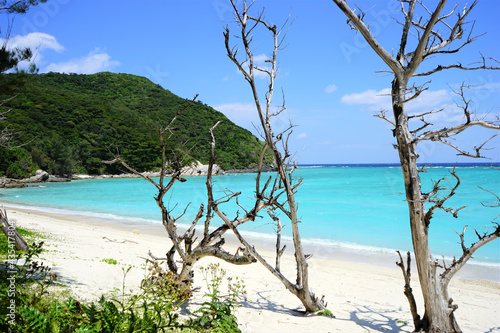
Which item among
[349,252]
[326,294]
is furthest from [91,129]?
[326,294]

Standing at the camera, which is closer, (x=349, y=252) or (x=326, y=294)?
(x=326, y=294)

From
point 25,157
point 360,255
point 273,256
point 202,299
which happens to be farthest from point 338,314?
point 25,157

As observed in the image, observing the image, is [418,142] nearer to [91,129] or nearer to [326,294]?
[326,294]

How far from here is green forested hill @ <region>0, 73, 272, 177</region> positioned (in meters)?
47.9

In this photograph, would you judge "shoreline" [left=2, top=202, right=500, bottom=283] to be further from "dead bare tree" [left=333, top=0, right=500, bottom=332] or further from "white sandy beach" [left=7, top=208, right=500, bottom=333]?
"dead bare tree" [left=333, top=0, right=500, bottom=332]

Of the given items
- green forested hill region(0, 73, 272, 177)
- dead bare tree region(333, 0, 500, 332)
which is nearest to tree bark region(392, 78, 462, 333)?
dead bare tree region(333, 0, 500, 332)

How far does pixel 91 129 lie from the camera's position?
59.3 m

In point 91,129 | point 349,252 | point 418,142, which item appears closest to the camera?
point 418,142

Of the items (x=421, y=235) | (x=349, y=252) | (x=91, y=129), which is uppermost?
(x=91, y=129)

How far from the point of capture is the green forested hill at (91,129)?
4794cm

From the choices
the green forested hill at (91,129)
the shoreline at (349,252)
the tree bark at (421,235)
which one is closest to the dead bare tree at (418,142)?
the tree bark at (421,235)

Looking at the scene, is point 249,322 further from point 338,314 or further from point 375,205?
point 375,205

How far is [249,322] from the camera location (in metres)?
4.36

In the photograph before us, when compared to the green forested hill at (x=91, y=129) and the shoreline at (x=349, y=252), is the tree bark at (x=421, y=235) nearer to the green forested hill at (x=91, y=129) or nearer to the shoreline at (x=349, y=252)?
the shoreline at (x=349, y=252)
